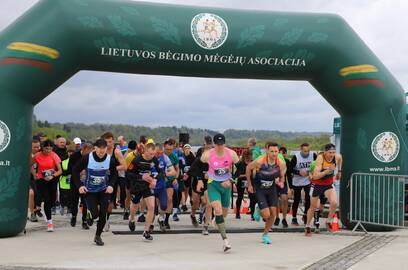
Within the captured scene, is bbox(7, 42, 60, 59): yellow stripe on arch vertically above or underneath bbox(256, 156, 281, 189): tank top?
above

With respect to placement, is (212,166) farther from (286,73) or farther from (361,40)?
(361,40)

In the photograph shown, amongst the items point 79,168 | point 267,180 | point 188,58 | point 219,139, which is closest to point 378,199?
point 267,180

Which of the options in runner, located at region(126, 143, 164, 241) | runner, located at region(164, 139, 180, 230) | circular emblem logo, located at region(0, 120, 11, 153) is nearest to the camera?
circular emblem logo, located at region(0, 120, 11, 153)

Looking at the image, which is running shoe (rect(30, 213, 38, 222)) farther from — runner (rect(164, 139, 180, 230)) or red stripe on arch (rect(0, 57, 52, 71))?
red stripe on arch (rect(0, 57, 52, 71))

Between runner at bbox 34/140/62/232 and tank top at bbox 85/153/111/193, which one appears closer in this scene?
tank top at bbox 85/153/111/193

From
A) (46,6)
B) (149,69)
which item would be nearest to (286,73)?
(149,69)

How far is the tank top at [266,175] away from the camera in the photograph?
965cm

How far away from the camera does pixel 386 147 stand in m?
11.2

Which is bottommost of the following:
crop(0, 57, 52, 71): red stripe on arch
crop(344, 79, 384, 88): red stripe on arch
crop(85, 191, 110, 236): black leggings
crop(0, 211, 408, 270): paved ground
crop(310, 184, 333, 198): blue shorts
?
crop(0, 211, 408, 270): paved ground

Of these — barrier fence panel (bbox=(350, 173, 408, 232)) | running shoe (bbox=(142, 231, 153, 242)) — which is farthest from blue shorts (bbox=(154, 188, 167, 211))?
barrier fence panel (bbox=(350, 173, 408, 232))

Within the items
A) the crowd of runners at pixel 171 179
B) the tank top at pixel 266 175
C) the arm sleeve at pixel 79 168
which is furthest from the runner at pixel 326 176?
the arm sleeve at pixel 79 168

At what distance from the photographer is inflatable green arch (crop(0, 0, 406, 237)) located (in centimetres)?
966

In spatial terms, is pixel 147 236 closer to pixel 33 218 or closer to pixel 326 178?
pixel 326 178

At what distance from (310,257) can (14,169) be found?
5.12m
